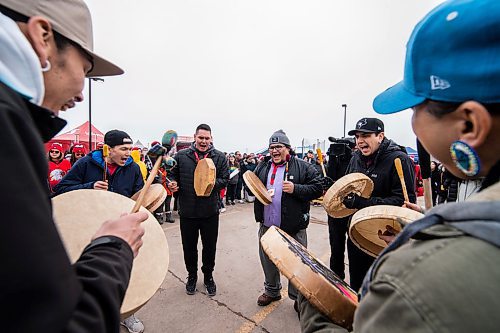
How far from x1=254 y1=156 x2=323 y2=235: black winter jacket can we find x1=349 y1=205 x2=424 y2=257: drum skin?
1.22 metres

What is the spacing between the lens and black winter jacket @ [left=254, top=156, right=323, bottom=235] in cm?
341

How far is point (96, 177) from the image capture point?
→ 3127mm

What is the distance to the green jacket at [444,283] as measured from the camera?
0.49 meters

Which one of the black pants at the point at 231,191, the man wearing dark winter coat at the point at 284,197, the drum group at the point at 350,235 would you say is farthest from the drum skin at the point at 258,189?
the black pants at the point at 231,191

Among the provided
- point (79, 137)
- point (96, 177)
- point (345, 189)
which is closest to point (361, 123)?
point (345, 189)

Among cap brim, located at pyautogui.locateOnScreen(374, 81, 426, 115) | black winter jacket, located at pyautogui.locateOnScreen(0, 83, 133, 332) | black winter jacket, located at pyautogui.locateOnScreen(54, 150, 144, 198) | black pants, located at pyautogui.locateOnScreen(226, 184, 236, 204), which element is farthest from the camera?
black pants, located at pyautogui.locateOnScreen(226, 184, 236, 204)

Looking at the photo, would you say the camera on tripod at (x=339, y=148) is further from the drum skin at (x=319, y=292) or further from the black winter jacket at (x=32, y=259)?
A: the black winter jacket at (x=32, y=259)

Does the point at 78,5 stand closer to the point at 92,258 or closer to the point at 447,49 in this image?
the point at 92,258

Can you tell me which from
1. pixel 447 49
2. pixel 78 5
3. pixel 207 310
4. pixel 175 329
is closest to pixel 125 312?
pixel 78 5

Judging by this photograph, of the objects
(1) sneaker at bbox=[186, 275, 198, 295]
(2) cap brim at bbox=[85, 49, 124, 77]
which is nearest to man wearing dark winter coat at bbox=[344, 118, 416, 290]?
(1) sneaker at bbox=[186, 275, 198, 295]

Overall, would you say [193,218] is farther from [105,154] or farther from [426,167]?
[426,167]

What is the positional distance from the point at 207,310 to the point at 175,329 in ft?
1.51

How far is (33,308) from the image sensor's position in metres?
0.49

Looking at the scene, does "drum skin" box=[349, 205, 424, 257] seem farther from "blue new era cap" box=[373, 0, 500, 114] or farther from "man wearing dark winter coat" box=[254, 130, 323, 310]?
"man wearing dark winter coat" box=[254, 130, 323, 310]
